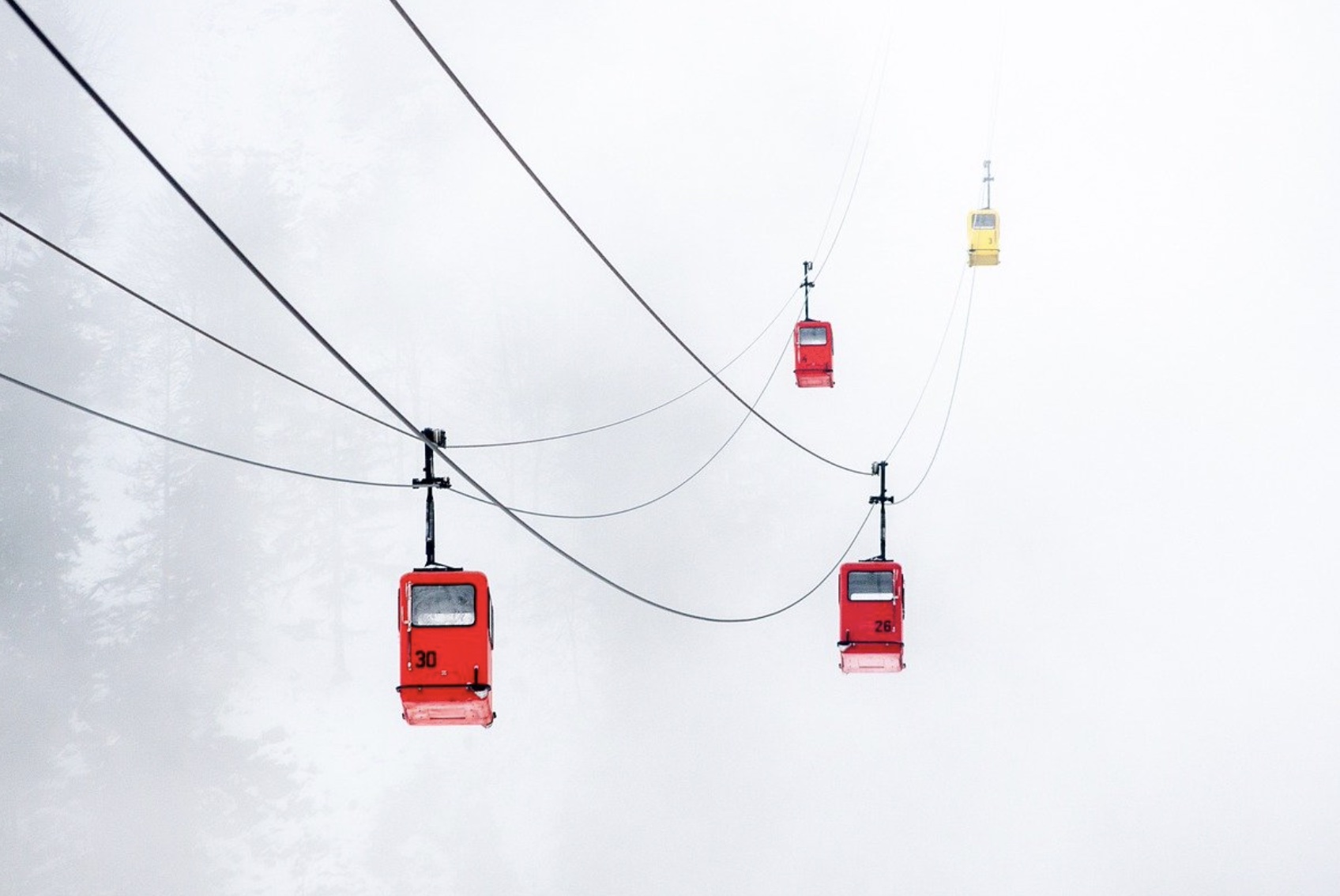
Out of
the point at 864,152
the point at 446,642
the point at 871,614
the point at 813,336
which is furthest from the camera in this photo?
the point at 864,152

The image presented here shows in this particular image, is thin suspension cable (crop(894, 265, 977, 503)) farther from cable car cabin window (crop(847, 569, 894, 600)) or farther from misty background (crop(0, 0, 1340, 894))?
cable car cabin window (crop(847, 569, 894, 600))

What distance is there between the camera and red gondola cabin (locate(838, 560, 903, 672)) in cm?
1535

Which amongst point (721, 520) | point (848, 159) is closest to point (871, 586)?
point (721, 520)

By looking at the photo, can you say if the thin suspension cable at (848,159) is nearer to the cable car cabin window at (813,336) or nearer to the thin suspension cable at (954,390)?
the thin suspension cable at (954,390)

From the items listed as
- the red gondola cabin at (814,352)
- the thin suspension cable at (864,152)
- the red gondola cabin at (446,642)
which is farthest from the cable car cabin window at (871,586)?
the thin suspension cable at (864,152)

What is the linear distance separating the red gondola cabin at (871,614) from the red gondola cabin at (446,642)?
6.40 metres

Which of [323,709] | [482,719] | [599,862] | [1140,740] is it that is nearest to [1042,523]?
[1140,740]

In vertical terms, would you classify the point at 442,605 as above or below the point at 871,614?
above

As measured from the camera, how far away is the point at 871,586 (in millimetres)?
15648

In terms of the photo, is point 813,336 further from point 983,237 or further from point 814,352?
point 983,237

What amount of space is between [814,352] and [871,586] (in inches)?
271

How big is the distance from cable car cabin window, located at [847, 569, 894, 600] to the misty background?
2499 cm

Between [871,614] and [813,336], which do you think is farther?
[813,336]

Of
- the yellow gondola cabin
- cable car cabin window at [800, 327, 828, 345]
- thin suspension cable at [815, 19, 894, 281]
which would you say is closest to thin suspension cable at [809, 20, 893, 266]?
thin suspension cable at [815, 19, 894, 281]
